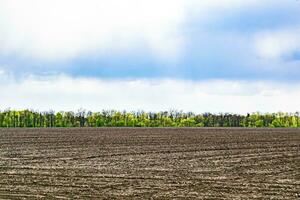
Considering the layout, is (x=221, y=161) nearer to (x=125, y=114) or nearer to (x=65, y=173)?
(x=65, y=173)

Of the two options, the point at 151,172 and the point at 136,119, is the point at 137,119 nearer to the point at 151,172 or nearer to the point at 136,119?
the point at 136,119

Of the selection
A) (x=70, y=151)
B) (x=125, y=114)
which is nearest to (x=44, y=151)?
(x=70, y=151)

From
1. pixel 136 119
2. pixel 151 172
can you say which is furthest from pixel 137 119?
pixel 151 172

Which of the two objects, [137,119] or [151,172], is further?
[137,119]

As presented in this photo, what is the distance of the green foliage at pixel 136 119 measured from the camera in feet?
248

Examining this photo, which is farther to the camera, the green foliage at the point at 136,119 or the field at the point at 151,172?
the green foliage at the point at 136,119

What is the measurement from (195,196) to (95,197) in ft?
8.01

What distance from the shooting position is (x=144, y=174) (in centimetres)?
1712

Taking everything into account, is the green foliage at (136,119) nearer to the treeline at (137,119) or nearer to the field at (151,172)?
the treeline at (137,119)

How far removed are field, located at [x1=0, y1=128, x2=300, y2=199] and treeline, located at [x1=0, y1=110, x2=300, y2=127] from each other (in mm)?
50345

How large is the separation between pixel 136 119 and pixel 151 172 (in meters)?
62.3

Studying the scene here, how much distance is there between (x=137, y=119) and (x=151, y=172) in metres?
62.3

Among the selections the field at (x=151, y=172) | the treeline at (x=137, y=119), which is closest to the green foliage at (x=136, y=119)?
the treeline at (x=137, y=119)

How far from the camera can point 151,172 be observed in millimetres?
17531
